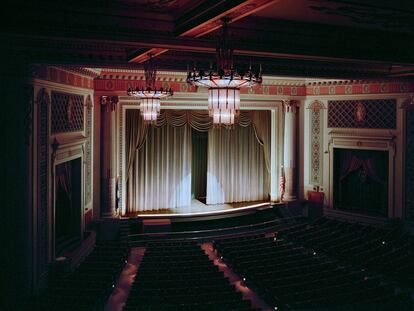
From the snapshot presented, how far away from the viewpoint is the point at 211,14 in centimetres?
483

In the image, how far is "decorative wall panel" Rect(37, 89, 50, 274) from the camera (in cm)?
907

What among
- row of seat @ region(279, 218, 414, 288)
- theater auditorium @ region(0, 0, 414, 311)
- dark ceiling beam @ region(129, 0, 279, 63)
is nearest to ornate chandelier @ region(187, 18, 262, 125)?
theater auditorium @ region(0, 0, 414, 311)

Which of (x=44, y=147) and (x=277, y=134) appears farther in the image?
(x=277, y=134)

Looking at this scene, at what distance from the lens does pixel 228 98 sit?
4766 millimetres

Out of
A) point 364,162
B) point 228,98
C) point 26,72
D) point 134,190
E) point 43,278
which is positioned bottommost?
point 43,278

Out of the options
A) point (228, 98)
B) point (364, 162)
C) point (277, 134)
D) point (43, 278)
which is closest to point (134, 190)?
point (277, 134)

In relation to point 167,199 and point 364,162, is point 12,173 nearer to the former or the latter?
point 167,199

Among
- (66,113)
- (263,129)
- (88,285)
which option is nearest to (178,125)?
(263,129)

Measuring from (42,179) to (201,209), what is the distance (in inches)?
307

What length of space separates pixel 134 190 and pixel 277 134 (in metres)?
5.52

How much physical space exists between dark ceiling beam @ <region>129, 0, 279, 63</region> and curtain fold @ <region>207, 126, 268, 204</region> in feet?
37.0

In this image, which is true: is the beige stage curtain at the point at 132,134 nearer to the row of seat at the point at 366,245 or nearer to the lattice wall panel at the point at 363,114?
the row of seat at the point at 366,245

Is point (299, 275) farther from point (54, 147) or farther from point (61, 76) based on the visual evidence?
point (61, 76)

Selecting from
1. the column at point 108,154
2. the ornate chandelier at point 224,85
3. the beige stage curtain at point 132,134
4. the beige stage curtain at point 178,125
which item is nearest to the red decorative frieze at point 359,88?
the beige stage curtain at point 178,125
